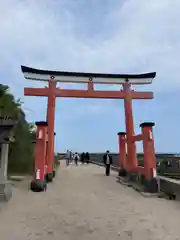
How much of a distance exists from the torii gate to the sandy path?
17.5 feet

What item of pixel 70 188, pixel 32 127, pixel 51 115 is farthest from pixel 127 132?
pixel 32 127

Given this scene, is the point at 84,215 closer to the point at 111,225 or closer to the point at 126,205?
the point at 111,225

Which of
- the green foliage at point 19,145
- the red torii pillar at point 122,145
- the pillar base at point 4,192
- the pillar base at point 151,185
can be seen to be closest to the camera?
the pillar base at point 4,192

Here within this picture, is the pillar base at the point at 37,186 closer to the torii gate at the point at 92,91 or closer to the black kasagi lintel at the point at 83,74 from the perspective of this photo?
the torii gate at the point at 92,91

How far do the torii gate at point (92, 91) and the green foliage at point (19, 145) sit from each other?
151 centimetres

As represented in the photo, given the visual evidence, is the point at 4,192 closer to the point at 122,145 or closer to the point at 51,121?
the point at 51,121

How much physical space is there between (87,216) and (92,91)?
10.0m

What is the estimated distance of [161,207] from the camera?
9.05 meters

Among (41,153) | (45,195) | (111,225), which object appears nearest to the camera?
(111,225)

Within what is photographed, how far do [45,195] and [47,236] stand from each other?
184 inches

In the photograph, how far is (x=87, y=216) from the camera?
25.3 feet

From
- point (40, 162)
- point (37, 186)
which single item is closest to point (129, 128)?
point (40, 162)

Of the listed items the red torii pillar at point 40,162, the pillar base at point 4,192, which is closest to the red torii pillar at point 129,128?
the red torii pillar at point 40,162

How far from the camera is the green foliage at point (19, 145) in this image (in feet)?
45.9
